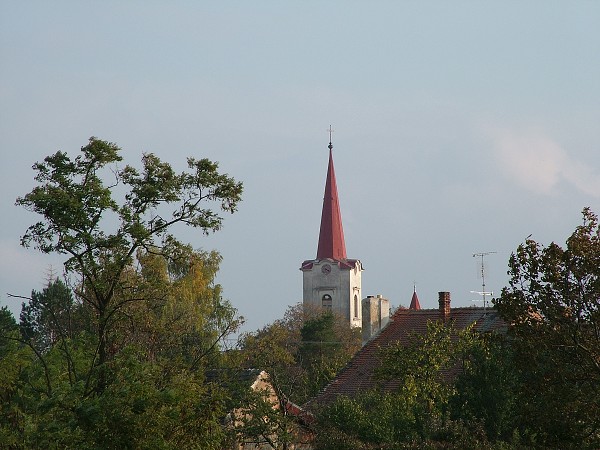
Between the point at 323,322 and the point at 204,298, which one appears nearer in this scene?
the point at 204,298

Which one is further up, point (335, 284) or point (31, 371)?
point (335, 284)

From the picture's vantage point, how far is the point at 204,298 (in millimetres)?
58281

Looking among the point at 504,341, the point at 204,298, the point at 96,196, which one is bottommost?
the point at 504,341

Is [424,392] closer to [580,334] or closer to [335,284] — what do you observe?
[580,334]

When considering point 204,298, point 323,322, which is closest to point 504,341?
point 204,298

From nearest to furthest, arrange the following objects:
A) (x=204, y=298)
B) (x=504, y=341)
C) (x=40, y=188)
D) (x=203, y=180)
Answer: (x=504, y=341), (x=40, y=188), (x=203, y=180), (x=204, y=298)

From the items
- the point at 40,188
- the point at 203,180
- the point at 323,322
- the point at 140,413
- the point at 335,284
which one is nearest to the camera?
the point at 140,413

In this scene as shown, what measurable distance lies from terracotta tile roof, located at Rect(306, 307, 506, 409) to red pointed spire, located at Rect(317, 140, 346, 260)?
5821 cm

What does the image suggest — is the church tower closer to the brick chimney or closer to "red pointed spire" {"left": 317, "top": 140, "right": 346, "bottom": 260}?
"red pointed spire" {"left": 317, "top": 140, "right": 346, "bottom": 260}

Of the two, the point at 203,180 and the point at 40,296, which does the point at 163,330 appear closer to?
the point at 203,180

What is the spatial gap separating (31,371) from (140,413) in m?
6.10

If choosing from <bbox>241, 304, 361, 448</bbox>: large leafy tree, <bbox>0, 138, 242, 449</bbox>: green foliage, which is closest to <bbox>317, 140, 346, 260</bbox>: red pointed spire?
<bbox>241, 304, 361, 448</bbox>: large leafy tree

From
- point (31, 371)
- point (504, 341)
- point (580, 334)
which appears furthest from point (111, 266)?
point (580, 334)

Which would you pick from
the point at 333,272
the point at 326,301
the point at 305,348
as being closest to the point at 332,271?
the point at 333,272
